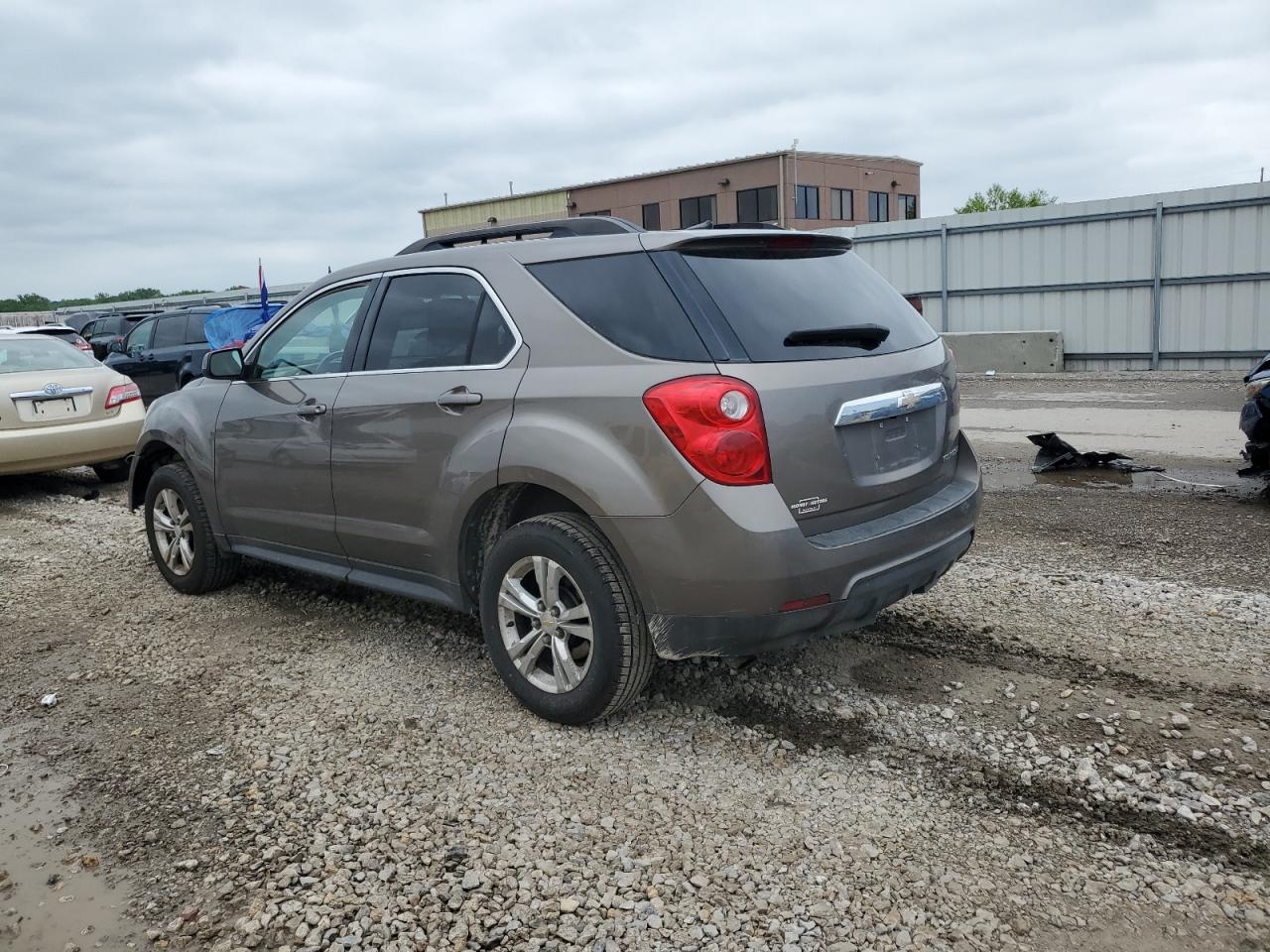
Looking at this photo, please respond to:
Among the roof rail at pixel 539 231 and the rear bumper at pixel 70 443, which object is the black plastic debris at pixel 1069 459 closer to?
the roof rail at pixel 539 231

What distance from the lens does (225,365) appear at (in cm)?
519

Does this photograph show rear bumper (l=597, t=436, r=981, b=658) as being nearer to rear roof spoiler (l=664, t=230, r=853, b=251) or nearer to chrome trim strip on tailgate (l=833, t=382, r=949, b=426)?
chrome trim strip on tailgate (l=833, t=382, r=949, b=426)

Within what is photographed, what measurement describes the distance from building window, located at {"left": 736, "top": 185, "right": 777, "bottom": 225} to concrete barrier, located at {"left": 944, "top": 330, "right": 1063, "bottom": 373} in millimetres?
25520

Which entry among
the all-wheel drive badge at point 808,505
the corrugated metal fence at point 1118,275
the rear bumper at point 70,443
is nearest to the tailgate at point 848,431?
the all-wheel drive badge at point 808,505

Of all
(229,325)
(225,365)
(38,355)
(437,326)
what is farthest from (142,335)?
(437,326)

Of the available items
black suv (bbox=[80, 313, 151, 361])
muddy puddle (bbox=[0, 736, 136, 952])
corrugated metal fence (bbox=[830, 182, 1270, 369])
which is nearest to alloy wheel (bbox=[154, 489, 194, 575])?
muddy puddle (bbox=[0, 736, 136, 952])

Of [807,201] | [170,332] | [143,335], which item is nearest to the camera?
[170,332]

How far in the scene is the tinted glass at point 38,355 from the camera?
9.20 m

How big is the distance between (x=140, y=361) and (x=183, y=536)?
1192cm

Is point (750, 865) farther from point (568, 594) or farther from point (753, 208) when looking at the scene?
point (753, 208)

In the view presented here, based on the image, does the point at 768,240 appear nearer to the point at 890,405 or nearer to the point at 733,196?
the point at 890,405

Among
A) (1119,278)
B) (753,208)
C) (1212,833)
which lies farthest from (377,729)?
(753,208)

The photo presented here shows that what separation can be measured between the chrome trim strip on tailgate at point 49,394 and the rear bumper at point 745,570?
24.4 feet

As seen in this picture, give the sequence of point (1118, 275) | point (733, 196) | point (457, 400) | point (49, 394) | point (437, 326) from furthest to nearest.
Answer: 1. point (733, 196)
2. point (1118, 275)
3. point (49, 394)
4. point (437, 326)
5. point (457, 400)
